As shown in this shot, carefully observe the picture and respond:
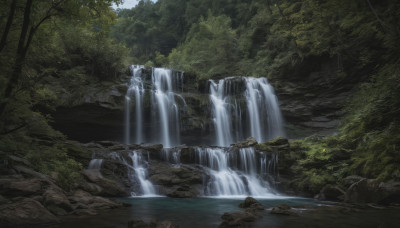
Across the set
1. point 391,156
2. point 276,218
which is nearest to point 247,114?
point 391,156

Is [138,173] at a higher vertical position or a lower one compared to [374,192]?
higher

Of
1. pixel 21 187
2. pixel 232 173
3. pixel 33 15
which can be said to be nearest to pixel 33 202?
pixel 21 187

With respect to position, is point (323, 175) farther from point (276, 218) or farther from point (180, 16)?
point (180, 16)

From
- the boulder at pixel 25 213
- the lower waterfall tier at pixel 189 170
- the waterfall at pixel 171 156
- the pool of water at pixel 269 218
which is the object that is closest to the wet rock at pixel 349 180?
the pool of water at pixel 269 218

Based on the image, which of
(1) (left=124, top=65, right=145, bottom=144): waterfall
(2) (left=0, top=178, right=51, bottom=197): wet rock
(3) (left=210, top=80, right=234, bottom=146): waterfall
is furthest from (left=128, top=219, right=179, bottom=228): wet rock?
(3) (left=210, top=80, right=234, bottom=146): waterfall

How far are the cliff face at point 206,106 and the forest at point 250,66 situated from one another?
0.64 ft

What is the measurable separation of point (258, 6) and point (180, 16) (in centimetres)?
2138

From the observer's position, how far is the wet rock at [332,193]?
1145 centimetres

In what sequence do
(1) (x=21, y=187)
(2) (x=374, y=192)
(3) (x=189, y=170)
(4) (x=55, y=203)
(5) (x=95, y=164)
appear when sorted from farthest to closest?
1. (3) (x=189, y=170)
2. (5) (x=95, y=164)
3. (2) (x=374, y=192)
4. (1) (x=21, y=187)
5. (4) (x=55, y=203)

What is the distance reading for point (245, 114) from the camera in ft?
79.3

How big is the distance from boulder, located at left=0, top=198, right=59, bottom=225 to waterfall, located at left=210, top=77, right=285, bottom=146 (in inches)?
704

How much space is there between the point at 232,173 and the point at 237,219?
30.6ft

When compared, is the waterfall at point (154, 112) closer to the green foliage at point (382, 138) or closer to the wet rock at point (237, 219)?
the green foliage at point (382, 138)

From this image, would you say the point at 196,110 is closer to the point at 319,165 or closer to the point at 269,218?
the point at 319,165
